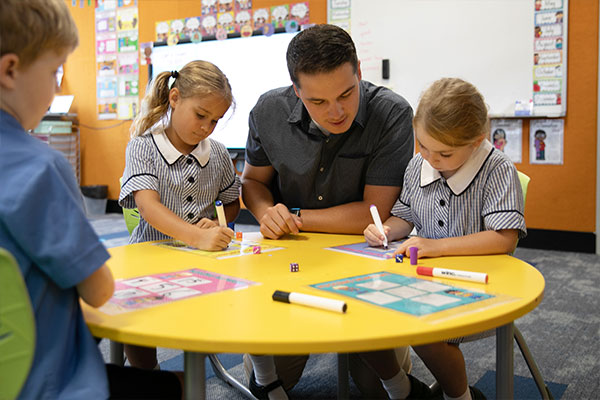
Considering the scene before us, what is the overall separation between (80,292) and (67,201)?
137mm

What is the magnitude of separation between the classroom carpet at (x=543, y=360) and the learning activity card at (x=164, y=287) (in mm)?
852

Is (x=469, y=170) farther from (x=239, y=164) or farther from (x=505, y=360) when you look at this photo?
(x=239, y=164)

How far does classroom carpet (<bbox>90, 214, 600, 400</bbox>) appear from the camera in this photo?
1.71m

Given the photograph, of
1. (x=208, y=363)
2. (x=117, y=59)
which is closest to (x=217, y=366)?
(x=208, y=363)

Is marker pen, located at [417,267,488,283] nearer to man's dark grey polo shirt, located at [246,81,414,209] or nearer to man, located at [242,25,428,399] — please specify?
man, located at [242,25,428,399]

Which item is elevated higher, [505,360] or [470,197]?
[470,197]

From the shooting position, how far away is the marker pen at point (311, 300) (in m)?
0.75

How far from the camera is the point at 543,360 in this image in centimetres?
189

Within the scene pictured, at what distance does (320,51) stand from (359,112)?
0.29m

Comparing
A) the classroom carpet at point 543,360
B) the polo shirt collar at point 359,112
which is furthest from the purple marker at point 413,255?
the classroom carpet at point 543,360

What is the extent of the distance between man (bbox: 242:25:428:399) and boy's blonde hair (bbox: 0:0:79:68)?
73cm

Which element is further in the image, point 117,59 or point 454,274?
point 117,59

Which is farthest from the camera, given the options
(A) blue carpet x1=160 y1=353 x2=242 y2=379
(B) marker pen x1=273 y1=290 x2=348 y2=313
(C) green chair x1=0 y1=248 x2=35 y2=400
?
(A) blue carpet x1=160 y1=353 x2=242 y2=379

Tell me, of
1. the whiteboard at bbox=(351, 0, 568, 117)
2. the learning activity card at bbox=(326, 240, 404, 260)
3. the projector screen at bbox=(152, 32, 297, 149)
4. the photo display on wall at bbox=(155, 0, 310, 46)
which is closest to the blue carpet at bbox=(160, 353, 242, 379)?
the learning activity card at bbox=(326, 240, 404, 260)
